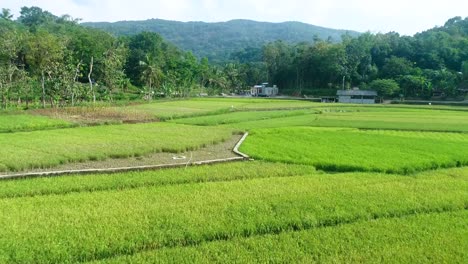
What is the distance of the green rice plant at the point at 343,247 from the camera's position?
8.11m

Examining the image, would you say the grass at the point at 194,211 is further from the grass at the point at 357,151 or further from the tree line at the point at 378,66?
the tree line at the point at 378,66

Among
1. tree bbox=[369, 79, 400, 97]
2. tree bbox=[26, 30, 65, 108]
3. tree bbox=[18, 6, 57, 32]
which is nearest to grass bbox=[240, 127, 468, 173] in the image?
tree bbox=[26, 30, 65, 108]

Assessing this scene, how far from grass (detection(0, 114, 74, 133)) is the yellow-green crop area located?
21.1 feet

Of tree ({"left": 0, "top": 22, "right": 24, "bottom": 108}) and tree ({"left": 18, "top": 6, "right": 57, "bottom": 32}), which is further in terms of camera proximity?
tree ({"left": 18, "top": 6, "right": 57, "bottom": 32})

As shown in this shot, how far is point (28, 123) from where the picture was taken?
28.0 m

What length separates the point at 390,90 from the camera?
7438 cm

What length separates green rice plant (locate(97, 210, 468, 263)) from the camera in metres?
8.11

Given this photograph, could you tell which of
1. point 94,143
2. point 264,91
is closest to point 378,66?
point 264,91

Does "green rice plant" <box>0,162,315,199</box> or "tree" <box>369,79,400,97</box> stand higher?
"tree" <box>369,79,400,97</box>

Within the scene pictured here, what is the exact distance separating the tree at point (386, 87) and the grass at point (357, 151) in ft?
163

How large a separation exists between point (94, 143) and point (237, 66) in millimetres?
86062

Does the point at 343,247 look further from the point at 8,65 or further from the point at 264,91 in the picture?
the point at 264,91

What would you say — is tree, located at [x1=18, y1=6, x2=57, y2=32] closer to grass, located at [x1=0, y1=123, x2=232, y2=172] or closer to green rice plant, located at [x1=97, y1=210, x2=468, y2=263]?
grass, located at [x1=0, y1=123, x2=232, y2=172]

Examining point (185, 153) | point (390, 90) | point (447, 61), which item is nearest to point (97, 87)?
point (185, 153)
